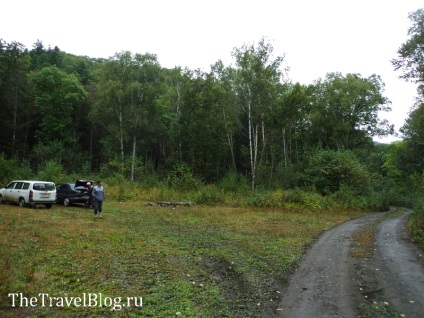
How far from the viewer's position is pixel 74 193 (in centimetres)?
2002

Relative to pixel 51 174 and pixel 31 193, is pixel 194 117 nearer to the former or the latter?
pixel 51 174

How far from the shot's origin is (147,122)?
39.9m

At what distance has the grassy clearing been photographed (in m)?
5.44

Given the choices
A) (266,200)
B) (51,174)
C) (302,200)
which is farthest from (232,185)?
(51,174)

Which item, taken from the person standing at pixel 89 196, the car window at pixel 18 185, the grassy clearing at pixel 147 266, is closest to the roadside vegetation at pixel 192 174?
the grassy clearing at pixel 147 266

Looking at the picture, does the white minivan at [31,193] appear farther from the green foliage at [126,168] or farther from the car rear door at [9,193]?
the green foliage at [126,168]

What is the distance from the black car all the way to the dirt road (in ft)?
49.3

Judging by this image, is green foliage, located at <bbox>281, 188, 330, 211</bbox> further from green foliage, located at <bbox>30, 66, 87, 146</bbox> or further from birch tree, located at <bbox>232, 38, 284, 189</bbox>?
green foliage, located at <bbox>30, 66, 87, 146</bbox>

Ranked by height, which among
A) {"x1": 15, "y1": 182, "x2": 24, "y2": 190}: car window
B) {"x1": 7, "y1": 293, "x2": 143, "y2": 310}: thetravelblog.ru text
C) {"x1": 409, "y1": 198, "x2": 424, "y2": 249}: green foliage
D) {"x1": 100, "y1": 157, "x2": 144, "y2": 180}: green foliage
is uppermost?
{"x1": 100, "y1": 157, "x2": 144, "y2": 180}: green foliage

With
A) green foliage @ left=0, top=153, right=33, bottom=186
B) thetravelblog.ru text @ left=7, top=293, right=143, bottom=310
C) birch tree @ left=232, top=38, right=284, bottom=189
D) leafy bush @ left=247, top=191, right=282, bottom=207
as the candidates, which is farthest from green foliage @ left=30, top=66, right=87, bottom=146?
thetravelblog.ru text @ left=7, top=293, right=143, bottom=310

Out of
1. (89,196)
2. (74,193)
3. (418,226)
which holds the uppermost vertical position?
(74,193)

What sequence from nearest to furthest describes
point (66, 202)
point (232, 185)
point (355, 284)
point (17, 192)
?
point (355, 284)
point (17, 192)
point (66, 202)
point (232, 185)

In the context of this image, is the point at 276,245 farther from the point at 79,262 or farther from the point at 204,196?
the point at 204,196

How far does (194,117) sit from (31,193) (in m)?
27.2
